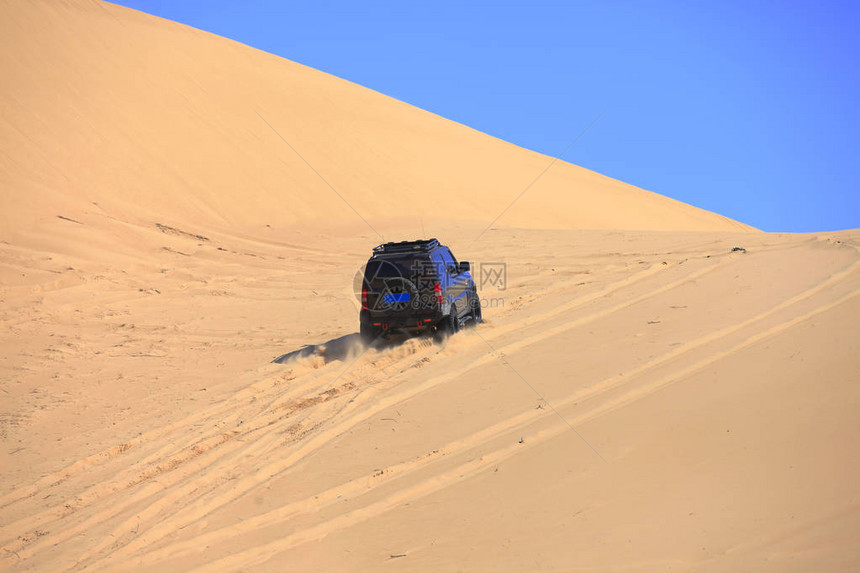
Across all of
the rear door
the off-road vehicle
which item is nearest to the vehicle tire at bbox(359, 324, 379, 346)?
the off-road vehicle

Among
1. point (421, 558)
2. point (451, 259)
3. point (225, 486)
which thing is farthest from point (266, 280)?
point (421, 558)

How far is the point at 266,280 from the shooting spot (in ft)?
58.7

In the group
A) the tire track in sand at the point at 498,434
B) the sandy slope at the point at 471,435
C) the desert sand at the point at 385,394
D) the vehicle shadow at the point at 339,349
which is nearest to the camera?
the sandy slope at the point at 471,435

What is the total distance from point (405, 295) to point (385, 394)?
7.46 feet

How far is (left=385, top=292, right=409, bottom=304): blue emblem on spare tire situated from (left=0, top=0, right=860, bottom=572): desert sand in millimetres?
786

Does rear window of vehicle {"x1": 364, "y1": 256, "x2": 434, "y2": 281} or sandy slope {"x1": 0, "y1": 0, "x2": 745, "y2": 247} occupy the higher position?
sandy slope {"x1": 0, "y1": 0, "x2": 745, "y2": 247}

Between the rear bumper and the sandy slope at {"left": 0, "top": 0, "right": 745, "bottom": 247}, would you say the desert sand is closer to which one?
the sandy slope at {"left": 0, "top": 0, "right": 745, "bottom": 247}

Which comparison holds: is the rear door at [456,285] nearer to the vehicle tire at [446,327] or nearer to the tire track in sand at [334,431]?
the vehicle tire at [446,327]

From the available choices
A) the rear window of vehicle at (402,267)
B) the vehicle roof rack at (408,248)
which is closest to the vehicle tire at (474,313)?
the vehicle roof rack at (408,248)

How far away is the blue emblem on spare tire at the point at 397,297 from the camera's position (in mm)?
11281

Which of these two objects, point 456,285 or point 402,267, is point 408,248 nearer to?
point 402,267

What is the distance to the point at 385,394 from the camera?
9.35 meters

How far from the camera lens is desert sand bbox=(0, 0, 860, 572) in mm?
5711

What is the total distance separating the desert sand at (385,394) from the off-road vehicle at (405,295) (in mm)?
412
